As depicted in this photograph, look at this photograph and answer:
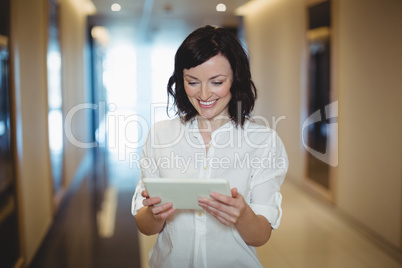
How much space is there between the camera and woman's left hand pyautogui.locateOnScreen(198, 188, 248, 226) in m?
1.08

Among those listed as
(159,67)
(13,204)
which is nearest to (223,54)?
(13,204)

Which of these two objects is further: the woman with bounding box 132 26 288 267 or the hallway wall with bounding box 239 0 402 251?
the hallway wall with bounding box 239 0 402 251

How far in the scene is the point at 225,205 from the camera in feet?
3.59

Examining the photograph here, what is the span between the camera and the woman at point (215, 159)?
123 centimetres

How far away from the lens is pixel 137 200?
1317 millimetres

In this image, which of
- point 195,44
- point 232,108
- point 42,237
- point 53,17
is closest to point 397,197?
point 232,108

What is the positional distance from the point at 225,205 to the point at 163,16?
554cm

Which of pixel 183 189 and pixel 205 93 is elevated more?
pixel 205 93

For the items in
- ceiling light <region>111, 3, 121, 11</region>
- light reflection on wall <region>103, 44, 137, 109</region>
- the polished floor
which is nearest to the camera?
the polished floor

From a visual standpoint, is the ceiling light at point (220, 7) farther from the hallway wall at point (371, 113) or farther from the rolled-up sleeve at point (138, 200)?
the rolled-up sleeve at point (138, 200)

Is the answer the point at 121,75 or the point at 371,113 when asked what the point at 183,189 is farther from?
the point at 121,75

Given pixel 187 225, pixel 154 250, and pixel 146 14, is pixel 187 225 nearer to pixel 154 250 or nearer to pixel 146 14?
pixel 154 250

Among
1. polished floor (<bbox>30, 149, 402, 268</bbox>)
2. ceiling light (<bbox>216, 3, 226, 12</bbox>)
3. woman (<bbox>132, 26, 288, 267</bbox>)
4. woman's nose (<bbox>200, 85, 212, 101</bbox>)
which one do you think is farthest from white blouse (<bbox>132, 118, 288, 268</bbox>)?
ceiling light (<bbox>216, 3, 226, 12</bbox>)

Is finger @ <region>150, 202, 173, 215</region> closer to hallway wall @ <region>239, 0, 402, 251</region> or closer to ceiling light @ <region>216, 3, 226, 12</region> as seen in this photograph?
hallway wall @ <region>239, 0, 402, 251</region>
